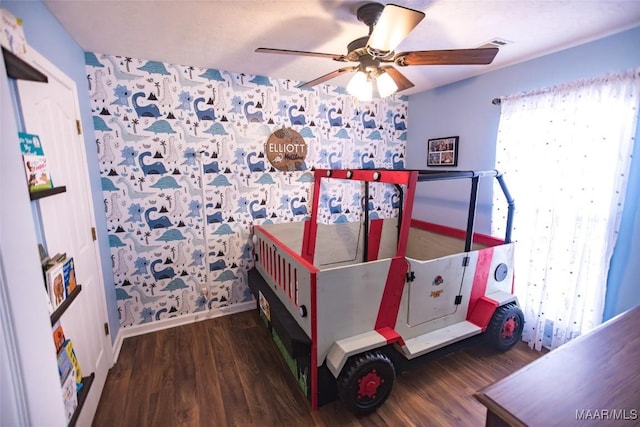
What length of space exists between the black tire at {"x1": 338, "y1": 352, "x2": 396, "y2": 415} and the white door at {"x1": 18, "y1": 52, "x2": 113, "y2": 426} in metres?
1.39

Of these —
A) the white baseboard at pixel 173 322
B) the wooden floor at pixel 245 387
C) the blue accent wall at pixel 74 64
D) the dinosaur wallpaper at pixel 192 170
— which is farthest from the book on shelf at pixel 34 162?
the white baseboard at pixel 173 322

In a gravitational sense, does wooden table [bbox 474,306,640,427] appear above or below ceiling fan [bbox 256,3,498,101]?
below

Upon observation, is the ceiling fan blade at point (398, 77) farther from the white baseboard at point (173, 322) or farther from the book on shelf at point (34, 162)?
the white baseboard at point (173, 322)

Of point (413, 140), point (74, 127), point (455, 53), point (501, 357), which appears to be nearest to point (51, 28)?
point (74, 127)

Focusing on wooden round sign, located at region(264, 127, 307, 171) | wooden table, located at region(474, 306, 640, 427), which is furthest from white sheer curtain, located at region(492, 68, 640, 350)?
wooden round sign, located at region(264, 127, 307, 171)

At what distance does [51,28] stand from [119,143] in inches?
34.1

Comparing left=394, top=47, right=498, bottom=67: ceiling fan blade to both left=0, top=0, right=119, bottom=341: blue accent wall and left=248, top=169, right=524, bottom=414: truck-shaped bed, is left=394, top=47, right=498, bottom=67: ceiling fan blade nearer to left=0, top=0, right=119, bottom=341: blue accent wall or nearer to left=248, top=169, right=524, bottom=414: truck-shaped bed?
left=248, top=169, right=524, bottom=414: truck-shaped bed

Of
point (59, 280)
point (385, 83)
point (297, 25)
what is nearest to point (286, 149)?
point (297, 25)

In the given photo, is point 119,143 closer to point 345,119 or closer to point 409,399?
point 345,119

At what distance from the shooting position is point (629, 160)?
1804mm

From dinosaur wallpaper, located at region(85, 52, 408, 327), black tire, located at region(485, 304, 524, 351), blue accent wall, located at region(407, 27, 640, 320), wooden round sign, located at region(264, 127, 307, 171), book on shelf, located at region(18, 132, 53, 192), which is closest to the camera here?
book on shelf, located at region(18, 132, 53, 192)

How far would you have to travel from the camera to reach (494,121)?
2607mm

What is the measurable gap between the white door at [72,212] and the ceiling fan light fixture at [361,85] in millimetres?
1512

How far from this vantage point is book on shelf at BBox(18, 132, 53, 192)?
3.55 feet
